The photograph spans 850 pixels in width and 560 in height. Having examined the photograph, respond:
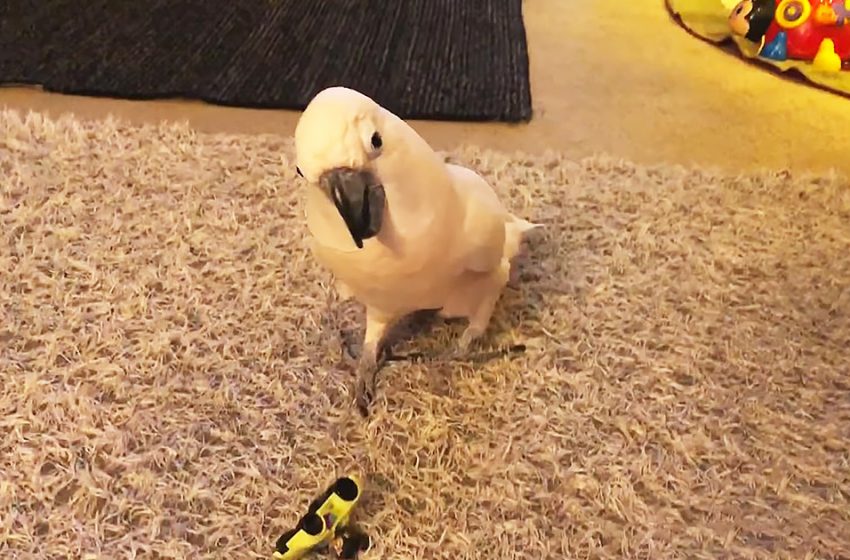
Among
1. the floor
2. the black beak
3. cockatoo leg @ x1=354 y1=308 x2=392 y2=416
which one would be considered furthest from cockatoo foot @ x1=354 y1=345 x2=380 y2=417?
the floor

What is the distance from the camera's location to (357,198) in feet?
2.49

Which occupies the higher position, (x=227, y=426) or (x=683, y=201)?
(x=683, y=201)

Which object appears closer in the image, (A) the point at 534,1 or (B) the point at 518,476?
(B) the point at 518,476

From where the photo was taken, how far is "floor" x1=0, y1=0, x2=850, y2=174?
1471mm

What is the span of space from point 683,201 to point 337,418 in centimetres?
63

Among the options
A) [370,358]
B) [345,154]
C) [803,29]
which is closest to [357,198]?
[345,154]

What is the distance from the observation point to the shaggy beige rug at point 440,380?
855 mm

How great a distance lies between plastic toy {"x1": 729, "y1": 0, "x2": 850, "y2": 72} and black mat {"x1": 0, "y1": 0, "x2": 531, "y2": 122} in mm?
466

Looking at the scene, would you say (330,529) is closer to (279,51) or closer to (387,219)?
(387,219)

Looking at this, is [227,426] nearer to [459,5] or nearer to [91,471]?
[91,471]

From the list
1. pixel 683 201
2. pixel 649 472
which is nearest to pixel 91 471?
pixel 649 472

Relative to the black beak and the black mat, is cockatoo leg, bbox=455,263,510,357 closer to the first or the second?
the black beak

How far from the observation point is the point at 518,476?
90 cm

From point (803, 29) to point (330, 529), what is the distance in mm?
1392
